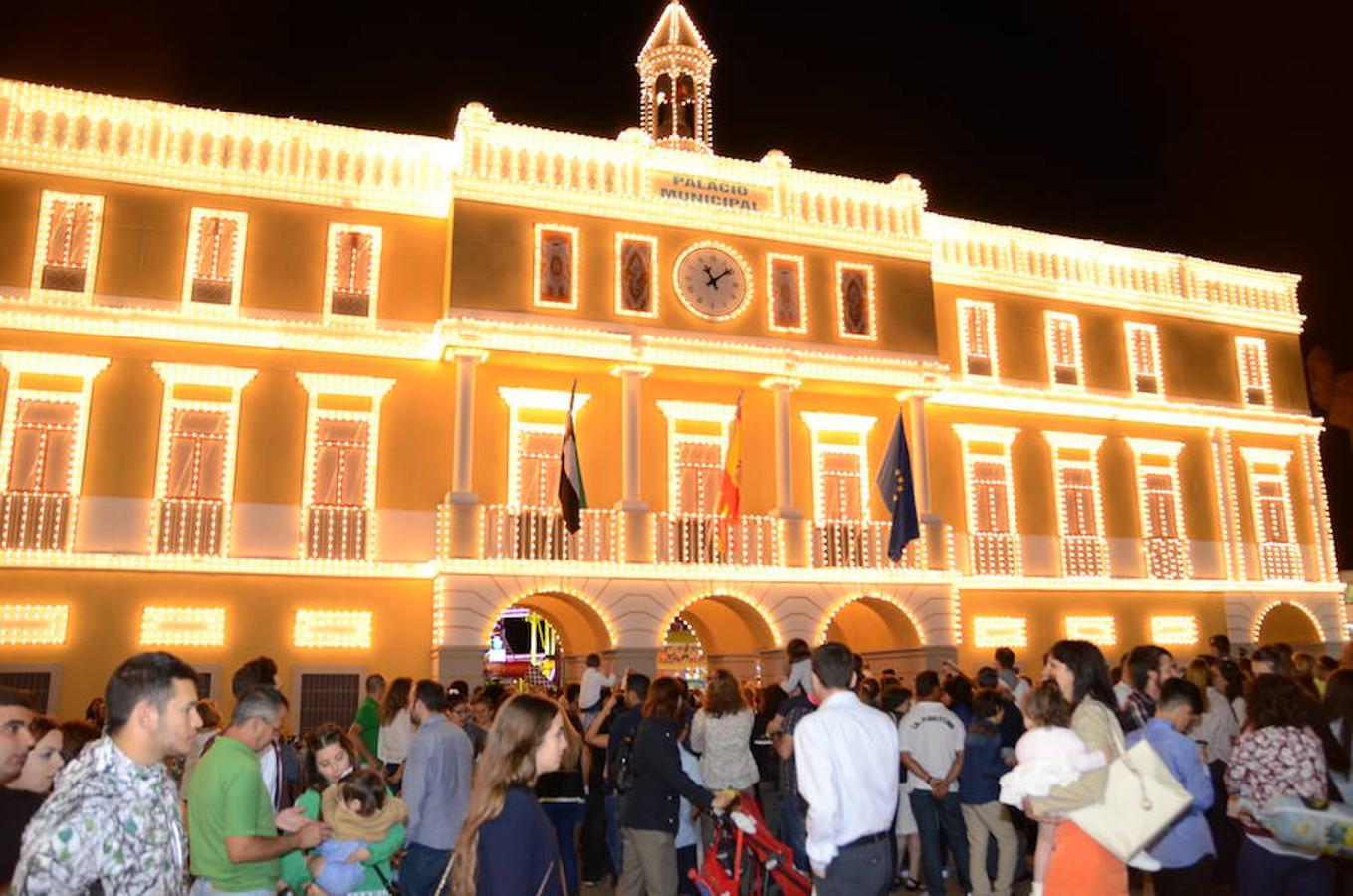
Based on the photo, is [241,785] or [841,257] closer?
[241,785]

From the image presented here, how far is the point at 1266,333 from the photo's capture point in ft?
89.7

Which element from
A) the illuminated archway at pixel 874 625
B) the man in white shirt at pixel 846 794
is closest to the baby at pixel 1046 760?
the man in white shirt at pixel 846 794

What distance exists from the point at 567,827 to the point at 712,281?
13286 mm

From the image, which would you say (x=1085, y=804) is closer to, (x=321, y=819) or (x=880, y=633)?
(x=321, y=819)

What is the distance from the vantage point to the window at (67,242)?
18.2 m

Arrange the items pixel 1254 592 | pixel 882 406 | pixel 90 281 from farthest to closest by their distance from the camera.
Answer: pixel 1254 592 < pixel 882 406 < pixel 90 281

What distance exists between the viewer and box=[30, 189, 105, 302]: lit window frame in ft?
59.4

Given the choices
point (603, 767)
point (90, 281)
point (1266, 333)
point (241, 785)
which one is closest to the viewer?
point (241, 785)

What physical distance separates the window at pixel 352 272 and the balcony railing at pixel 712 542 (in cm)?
673

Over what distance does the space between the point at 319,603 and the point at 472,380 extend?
4704 mm

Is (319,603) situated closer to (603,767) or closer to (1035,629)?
(603,767)

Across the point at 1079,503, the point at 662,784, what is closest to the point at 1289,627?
the point at 1079,503

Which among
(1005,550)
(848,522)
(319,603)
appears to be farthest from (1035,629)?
(319,603)

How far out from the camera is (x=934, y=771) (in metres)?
10.5
